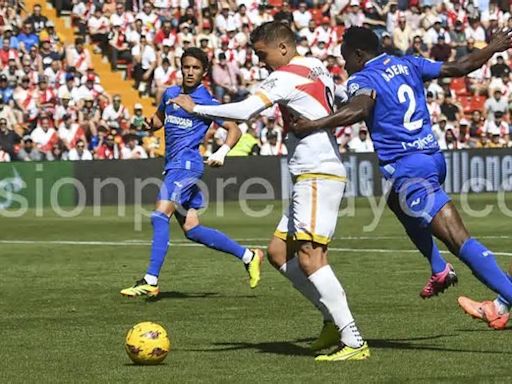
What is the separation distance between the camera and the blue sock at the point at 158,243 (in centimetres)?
1351

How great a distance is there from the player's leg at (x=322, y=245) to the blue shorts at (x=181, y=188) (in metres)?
4.59

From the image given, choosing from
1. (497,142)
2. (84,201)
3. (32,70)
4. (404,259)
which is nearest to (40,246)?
(404,259)

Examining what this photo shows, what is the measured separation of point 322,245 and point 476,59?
1.85 m

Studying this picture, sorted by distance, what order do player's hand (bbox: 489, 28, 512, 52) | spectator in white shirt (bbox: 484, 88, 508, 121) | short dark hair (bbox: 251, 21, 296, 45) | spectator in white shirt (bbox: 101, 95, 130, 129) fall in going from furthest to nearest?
spectator in white shirt (bbox: 484, 88, 508, 121), spectator in white shirt (bbox: 101, 95, 130, 129), player's hand (bbox: 489, 28, 512, 52), short dark hair (bbox: 251, 21, 296, 45)

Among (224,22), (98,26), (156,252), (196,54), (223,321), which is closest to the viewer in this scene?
(223,321)

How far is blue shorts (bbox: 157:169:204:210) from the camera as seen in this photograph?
13898mm

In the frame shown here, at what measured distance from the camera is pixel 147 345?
913 centimetres

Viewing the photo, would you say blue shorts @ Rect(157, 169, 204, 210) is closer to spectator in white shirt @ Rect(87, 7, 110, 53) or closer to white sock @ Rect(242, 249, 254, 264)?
white sock @ Rect(242, 249, 254, 264)

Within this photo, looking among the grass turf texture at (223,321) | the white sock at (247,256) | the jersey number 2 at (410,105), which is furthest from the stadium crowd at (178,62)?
the jersey number 2 at (410,105)

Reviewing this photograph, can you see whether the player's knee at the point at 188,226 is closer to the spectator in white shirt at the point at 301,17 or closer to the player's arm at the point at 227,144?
the player's arm at the point at 227,144

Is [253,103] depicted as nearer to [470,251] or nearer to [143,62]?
[470,251]

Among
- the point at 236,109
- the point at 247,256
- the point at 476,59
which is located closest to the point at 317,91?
the point at 236,109

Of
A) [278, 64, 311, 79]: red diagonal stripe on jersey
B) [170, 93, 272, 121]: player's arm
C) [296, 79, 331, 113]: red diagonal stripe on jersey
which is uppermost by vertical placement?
[278, 64, 311, 79]: red diagonal stripe on jersey

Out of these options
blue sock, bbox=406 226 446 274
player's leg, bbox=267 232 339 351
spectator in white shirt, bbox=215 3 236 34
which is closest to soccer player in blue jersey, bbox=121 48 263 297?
blue sock, bbox=406 226 446 274
